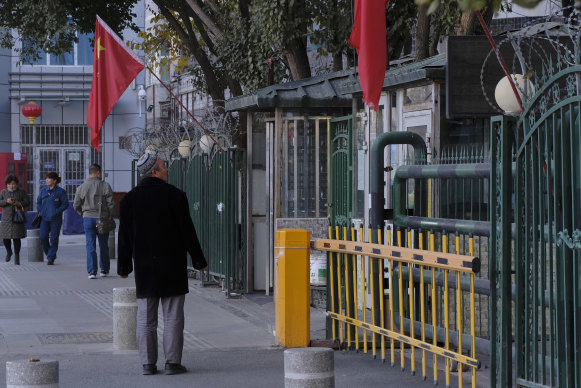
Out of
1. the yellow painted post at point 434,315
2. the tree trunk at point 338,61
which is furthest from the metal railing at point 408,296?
the tree trunk at point 338,61

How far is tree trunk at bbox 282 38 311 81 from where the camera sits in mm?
18734

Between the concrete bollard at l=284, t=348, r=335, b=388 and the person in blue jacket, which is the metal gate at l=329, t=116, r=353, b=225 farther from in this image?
the person in blue jacket

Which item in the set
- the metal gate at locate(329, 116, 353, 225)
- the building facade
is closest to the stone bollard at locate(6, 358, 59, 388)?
the metal gate at locate(329, 116, 353, 225)

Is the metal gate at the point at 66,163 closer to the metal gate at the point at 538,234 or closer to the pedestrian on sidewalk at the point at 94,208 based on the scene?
the pedestrian on sidewalk at the point at 94,208

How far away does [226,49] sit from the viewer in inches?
824

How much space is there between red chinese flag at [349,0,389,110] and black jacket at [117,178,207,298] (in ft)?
6.98

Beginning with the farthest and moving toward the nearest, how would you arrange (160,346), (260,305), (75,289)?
(75,289) → (260,305) → (160,346)

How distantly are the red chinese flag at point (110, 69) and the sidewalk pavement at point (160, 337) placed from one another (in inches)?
104

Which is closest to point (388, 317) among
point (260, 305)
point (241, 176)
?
point (260, 305)

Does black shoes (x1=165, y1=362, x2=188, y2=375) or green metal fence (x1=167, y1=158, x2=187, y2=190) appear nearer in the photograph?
black shoes (x1=165, y1=362, x2=188, y2=375)

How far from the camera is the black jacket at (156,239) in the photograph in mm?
9234

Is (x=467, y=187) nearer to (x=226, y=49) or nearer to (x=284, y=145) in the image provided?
(x=284, y=145)

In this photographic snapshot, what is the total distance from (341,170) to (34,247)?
1019 cm

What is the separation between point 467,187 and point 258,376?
2245 mm
